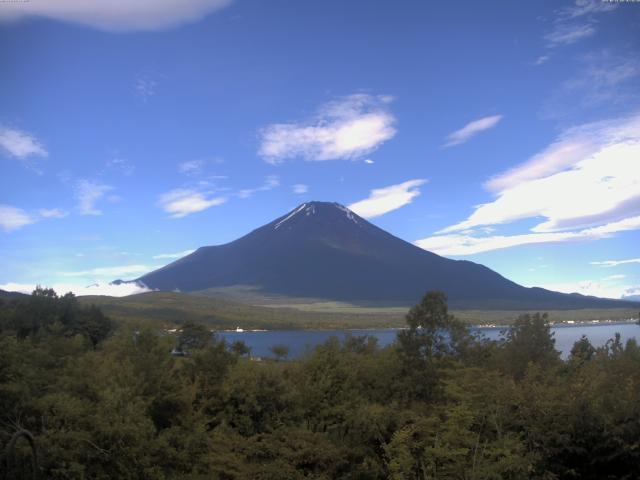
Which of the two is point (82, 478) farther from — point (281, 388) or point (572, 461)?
point (572, 461)

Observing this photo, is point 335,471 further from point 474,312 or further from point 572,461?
point 474,312

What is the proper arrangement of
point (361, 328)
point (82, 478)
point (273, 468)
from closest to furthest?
point (82, 478) → point (273, 468) → point (361, 328)

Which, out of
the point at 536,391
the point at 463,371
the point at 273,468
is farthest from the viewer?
the point at 463,371

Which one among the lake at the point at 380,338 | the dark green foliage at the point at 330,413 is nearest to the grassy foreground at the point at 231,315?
the lake at the point at 380,338

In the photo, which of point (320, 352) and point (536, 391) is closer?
point (536, 391)

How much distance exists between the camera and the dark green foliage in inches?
428

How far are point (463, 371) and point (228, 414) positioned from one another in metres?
7.05

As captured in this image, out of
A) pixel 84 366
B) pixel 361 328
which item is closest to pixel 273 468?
pixel 84 366

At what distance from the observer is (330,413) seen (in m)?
14.9

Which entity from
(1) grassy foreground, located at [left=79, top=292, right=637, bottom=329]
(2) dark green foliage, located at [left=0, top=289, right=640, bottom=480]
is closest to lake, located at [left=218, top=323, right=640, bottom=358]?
(1) grassy foreground, located at [left=79, top=292, right=637, bottom=329]

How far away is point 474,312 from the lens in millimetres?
171875

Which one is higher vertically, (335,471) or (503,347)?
(503,347)

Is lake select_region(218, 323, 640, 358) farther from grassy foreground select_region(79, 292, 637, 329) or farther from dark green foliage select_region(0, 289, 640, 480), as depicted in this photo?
dark green foliage select_region(0, 289, 640, 480)

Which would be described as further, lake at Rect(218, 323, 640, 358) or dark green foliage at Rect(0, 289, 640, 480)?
lake at Rect(218, 323, 640, 358)
